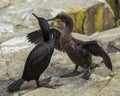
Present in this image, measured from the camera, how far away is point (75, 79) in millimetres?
5977

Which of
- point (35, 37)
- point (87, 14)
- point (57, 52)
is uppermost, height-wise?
point (35, 37)

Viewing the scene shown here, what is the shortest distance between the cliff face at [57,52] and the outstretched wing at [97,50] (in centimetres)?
26

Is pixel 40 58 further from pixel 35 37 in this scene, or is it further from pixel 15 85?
pixel 35 37

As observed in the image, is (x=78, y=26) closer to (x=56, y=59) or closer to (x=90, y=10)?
(x=90, y=10)

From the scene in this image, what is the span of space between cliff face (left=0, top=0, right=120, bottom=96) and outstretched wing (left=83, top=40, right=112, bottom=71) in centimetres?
26

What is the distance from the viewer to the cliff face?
221 inches

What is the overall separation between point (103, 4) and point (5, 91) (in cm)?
452

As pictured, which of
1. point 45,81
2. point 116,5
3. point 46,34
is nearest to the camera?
point 46,34

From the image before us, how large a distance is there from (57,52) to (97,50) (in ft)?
4.82

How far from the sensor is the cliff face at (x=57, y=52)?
5.62 m

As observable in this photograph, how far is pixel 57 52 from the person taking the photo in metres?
7.09

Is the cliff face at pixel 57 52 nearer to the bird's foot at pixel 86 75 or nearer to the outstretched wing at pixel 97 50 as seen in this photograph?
the bird's foot at pixel 86 75

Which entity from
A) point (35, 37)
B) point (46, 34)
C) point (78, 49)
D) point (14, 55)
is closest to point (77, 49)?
point (78, 49)

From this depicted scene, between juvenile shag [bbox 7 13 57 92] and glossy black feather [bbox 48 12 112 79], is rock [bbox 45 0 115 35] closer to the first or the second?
glossy black feather [bbox 48 12 112 79]
